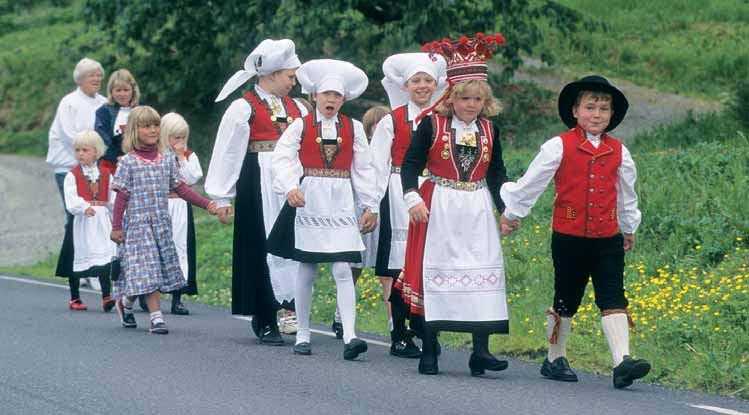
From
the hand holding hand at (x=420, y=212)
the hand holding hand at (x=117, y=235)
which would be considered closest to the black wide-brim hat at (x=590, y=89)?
the hand holding hand at (x=420, y=212)

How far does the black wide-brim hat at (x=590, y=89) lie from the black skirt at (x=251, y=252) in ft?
8.95

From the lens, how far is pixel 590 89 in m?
8.49

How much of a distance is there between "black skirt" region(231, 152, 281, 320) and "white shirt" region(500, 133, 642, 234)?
2460mm

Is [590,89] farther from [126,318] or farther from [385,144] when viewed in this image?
[126,318]

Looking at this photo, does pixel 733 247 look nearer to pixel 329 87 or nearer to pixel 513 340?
pixel 513 340

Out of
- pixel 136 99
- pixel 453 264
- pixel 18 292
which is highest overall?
pixel 136 99

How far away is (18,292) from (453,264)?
6.79 m

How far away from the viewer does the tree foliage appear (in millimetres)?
21000

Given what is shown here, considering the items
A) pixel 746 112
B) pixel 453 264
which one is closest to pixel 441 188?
A: pixel 453 264

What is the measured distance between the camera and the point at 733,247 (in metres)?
11.8

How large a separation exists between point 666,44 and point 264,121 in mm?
20215

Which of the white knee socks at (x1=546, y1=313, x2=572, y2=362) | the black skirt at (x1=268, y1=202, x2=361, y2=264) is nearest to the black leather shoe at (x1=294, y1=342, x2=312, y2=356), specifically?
the black skirt at (x1=268, y1=202, x2=361, y2=264)

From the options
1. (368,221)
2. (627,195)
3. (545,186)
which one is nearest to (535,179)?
(545,186)

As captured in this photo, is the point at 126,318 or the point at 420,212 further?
the point at 126,318
